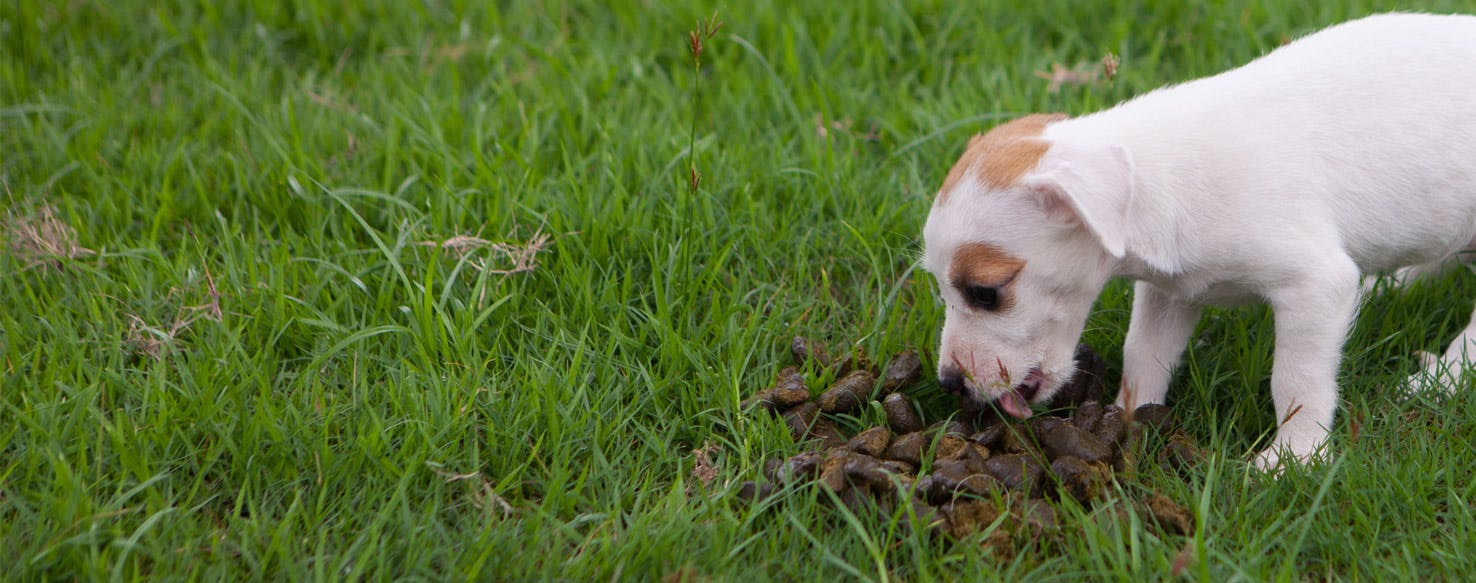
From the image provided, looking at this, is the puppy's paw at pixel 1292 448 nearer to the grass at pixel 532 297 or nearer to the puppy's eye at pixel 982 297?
the grass at pixel 532 297

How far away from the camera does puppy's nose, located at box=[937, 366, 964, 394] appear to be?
368 cm

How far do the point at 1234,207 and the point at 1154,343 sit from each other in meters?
0.63

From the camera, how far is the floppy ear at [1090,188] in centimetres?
330

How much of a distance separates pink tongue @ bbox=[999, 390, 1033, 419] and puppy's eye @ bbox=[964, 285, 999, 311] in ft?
0.89

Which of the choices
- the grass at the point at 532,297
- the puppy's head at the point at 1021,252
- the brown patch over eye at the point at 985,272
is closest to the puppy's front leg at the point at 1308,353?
the grass at the point at 532,297

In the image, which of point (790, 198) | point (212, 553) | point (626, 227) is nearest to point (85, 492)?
point (212, 553)

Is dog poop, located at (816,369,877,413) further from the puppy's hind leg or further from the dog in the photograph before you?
the puppy's hind leg

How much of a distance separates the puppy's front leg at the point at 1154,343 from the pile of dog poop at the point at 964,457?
0.12 metres

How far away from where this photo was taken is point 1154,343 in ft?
A: 13.3

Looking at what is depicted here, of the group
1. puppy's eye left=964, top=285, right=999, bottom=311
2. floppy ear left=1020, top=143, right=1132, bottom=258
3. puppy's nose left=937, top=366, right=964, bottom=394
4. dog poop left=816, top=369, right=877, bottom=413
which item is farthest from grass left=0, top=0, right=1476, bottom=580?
floppy ear left=1020, top=143, right=1132, bottom=258

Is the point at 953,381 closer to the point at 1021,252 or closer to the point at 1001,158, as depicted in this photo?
the point at 1021,252

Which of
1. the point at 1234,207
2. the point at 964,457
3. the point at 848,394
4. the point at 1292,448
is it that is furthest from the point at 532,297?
the point at 1292,448

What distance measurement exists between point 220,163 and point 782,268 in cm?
232

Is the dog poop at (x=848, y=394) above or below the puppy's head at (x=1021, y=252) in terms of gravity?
below
